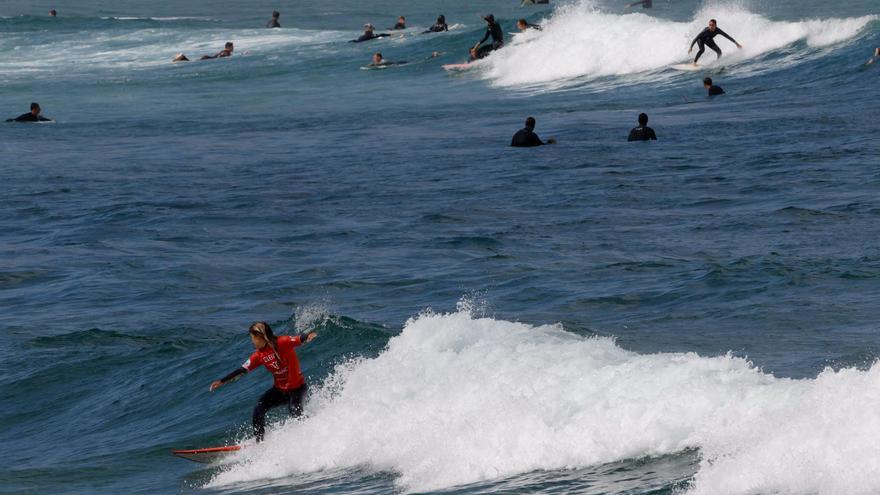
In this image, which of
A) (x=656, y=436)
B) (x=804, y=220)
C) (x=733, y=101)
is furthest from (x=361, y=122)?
(x=656, y=436)

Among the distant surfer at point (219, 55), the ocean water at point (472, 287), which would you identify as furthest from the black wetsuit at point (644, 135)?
the distant surfer at point (219, 55)

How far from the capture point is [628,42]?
4819cm

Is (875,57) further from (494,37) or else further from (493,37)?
(493,37)

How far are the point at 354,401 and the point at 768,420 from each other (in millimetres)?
4580

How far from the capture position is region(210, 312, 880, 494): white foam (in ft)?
32.3

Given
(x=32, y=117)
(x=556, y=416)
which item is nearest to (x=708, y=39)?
(x=32, y=117)

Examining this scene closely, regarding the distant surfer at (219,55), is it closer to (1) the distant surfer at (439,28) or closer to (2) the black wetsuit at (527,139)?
(1) the distant surfer at (439,28)

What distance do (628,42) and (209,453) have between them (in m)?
36.3

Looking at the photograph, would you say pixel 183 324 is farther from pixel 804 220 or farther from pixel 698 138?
pixel 698 138

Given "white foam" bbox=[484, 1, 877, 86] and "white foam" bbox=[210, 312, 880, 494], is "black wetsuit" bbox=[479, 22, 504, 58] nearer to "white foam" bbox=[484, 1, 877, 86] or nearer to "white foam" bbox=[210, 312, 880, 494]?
"white foam" bbox=[484, 1, 877, 86]

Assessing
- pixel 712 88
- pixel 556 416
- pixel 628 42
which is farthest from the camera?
pixel 628 42

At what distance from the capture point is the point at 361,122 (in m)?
38.7

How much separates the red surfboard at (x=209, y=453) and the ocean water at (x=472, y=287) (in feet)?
0.72

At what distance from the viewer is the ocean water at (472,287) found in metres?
11.5
